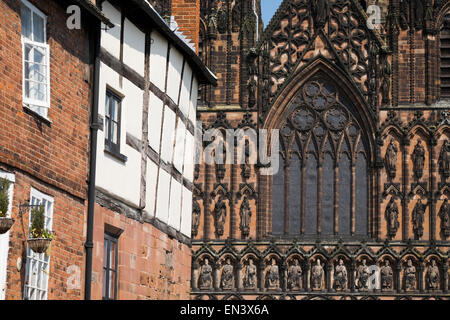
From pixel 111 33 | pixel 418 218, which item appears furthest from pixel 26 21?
pixel 418 218

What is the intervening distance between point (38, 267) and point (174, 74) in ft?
28.0

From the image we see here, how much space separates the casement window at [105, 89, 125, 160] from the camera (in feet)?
60.2

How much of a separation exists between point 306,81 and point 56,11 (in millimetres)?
22809

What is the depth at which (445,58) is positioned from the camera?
124 ft

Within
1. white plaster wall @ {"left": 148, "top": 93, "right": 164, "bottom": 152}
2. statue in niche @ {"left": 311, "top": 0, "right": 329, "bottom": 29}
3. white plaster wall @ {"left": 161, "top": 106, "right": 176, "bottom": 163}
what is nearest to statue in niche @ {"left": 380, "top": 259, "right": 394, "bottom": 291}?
statue in niche @ {"left": 311, "top": 0, "right": 329, "bottom": 29}

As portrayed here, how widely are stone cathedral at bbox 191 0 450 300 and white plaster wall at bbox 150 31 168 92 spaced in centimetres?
1575

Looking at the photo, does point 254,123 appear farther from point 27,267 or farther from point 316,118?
point 27,267

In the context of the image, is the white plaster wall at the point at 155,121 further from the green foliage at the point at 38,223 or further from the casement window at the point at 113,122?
the green foliage at the point at 38,223

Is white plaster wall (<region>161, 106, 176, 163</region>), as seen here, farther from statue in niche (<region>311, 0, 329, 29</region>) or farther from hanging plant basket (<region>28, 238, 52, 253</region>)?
statue in niche (<region>311, 0, 329, 29</region>)

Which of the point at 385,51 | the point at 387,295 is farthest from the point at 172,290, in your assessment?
the point at 385,51

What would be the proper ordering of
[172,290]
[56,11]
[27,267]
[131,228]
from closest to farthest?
[27,267] → [56,11] → [131,228] → [172,290]

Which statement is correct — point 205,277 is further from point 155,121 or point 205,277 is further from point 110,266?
point 110,266

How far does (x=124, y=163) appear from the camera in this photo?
62.0 ft

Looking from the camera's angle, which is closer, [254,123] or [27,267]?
[27,267]
